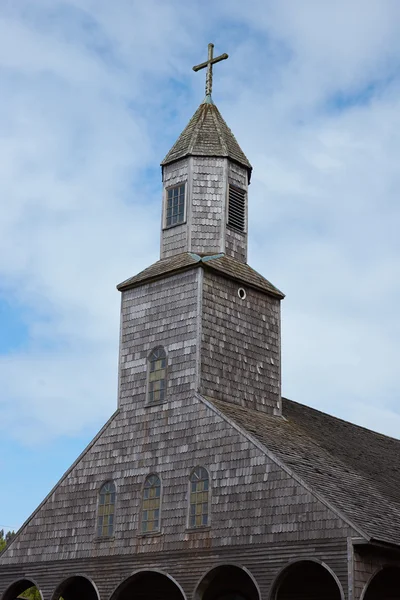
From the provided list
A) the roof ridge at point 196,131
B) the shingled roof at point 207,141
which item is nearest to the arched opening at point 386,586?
the shingled roof at point 207,141

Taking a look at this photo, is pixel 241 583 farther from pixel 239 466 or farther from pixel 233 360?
pixel 233 360

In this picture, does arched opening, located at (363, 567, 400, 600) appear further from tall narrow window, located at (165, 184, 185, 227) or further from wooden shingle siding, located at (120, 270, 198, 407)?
tall narrow window, located at (165, 184, 185, 227)

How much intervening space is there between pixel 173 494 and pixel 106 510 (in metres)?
2.56

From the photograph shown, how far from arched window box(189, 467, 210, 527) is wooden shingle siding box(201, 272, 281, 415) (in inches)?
92.0

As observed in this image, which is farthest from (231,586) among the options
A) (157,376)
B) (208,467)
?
(157,376)

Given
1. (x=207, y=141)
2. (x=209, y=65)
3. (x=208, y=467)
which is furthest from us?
(x=209, y=65)

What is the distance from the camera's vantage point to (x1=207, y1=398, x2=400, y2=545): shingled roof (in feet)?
70.5

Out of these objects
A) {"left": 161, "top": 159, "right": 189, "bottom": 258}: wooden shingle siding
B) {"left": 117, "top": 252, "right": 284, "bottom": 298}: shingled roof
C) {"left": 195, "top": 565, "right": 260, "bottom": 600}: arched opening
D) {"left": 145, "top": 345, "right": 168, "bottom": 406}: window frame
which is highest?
{"left": 161, "top": 159, "right": 189, "bottom": 258}: wooden shingle siding

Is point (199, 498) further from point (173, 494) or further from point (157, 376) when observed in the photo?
point (157, 376)

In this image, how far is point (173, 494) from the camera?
963 inches

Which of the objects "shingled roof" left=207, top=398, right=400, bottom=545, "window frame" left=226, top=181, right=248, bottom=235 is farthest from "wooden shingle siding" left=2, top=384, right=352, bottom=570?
"window frame" left=226, top=181, right=248, bottom=235

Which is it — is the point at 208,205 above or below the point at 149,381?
above

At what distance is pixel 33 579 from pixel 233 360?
8.55m

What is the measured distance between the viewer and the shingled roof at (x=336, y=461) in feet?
70.5
